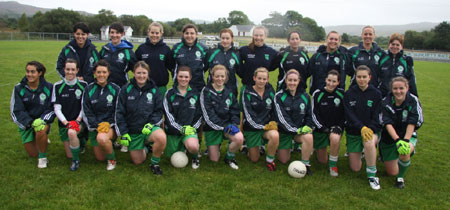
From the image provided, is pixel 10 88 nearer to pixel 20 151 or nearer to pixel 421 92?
pixel 20 151

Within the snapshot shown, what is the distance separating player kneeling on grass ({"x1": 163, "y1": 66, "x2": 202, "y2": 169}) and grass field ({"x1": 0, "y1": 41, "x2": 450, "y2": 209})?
327 millimetres

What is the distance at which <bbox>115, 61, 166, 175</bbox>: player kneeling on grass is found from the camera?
4.35 meters

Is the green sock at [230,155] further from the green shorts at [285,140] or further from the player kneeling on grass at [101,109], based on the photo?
the player kneeling on grass at [101,109]

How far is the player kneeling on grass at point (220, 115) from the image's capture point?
458cm

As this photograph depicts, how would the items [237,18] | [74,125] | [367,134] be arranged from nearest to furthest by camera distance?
1. [367,134]
2. [74,125]
3. [237,18]

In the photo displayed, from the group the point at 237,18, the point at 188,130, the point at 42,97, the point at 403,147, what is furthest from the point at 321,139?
the point at 237,18

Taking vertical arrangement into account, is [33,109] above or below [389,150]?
above

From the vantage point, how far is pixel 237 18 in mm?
100312

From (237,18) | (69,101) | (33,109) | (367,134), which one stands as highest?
(237,18)

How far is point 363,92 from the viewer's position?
4.42m

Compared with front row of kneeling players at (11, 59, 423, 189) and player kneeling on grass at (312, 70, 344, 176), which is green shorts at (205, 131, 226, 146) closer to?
front row of kneeling players at (11, 59, 423, 189)

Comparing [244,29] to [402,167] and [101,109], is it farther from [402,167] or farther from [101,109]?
[402,167]

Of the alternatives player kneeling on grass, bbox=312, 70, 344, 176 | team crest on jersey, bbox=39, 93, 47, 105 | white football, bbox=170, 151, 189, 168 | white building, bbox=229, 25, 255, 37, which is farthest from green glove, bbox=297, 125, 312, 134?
white building, bbox=229, 25, 255, 37

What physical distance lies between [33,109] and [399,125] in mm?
4934
